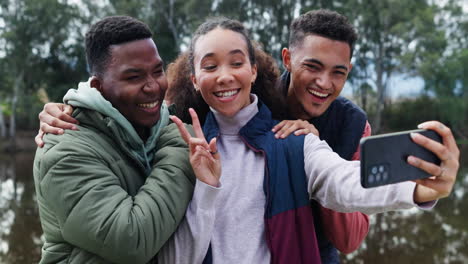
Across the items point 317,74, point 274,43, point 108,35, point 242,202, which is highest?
point 108,35

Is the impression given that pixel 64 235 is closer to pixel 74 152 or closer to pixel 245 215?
pixel 74 152

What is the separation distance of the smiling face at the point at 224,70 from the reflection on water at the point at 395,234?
194 inches

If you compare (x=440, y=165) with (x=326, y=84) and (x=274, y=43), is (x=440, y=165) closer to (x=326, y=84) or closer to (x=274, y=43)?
(x=326, y=84)

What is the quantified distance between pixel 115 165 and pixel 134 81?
0.30 m

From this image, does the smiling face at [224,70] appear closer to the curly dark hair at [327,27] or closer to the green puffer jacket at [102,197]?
the green puffer jacket at [102,197]

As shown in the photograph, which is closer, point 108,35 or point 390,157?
point 390,157

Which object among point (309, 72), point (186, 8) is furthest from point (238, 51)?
point (186, 8)

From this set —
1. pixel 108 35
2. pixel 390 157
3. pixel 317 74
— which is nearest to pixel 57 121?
pixel 108 35

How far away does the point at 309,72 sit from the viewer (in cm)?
212

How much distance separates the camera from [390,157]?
1.10 metres

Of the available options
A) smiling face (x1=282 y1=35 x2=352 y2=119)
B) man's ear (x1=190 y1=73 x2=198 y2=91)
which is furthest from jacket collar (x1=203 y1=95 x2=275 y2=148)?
smiling face (x1=282 y1=35 x2=352 y2=119)

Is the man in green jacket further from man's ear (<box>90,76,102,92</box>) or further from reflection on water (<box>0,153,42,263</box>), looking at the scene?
reflection on water (<box>0,153,42,263</box>)

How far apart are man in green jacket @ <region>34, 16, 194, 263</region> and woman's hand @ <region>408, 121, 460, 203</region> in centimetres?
72

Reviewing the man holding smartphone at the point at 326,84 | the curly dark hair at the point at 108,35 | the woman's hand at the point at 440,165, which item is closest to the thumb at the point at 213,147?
the curly dark hair at the point at 108,35
